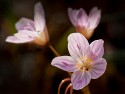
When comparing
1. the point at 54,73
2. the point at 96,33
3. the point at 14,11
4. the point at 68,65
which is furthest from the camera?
the point at 14,11

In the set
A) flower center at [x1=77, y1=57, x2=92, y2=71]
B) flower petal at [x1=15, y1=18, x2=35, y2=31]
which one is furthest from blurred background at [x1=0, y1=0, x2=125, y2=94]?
flower center at [x1=77, y1=57, x2=92, y2=71]

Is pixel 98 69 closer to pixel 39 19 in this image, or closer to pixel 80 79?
pixel 80 79

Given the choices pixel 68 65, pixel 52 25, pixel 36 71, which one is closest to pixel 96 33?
pixel 52 25

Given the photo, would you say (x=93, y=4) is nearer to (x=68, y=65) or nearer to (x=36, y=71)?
(x=36, y=71)

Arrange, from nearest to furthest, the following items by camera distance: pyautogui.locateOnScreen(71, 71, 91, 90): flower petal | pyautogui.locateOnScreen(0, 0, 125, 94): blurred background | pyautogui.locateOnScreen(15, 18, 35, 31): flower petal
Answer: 1. pyautogui.locateOnScreen(71, 71, 91, 90): flower petal
2. pyautogui.locateOnScreen(15, 18, 35, 31): flower petal
3. pyautogui.locateOnScreen(0, 0, 125, 94): blurred background

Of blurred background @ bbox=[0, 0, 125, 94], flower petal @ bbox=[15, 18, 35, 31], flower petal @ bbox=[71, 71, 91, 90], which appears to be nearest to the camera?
flower petal @ bbox=[71, 71, 91, 90]

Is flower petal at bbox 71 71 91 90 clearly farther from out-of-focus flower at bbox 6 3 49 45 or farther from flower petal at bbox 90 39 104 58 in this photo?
out-of-focus flower at bbox 6 3 49 45
